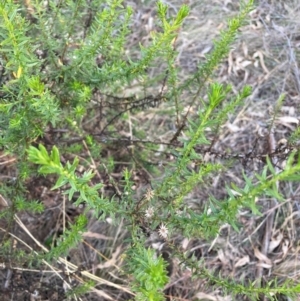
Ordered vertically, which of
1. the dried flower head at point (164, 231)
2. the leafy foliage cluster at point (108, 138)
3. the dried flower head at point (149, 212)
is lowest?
the dried flower head at point (164, 231)

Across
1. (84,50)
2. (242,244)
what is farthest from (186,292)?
(84,50)

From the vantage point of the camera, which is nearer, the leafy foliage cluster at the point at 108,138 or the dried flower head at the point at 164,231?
the leafy foliage cluster at the point at 108,138

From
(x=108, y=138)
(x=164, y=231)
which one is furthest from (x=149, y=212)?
(x=108, y=138)

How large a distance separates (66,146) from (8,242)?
61cm

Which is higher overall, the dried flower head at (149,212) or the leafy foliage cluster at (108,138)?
the leafy foliage cluster at (108,138)

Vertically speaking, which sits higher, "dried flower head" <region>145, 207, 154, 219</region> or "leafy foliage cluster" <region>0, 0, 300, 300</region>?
"leafy foliage cluster" <region>0, 0, 300, 300</region>

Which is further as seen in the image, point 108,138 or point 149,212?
point 108,138

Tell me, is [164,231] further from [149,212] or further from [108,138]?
[108,138]

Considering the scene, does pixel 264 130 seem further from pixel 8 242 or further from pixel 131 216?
pixel 8 242

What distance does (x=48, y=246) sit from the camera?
111 inches

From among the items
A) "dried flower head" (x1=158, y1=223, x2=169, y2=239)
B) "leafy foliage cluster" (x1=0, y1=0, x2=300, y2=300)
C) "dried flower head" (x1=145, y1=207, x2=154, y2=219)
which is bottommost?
"dried flower head" (x1=158, y1=223, x2=169, y2=239)

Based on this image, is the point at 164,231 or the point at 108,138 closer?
the point at 164,231

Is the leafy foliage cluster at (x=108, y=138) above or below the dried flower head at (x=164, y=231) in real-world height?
above

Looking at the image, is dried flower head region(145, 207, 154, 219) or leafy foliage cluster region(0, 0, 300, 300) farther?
dried flower head region(145, 207, 154, 219)
